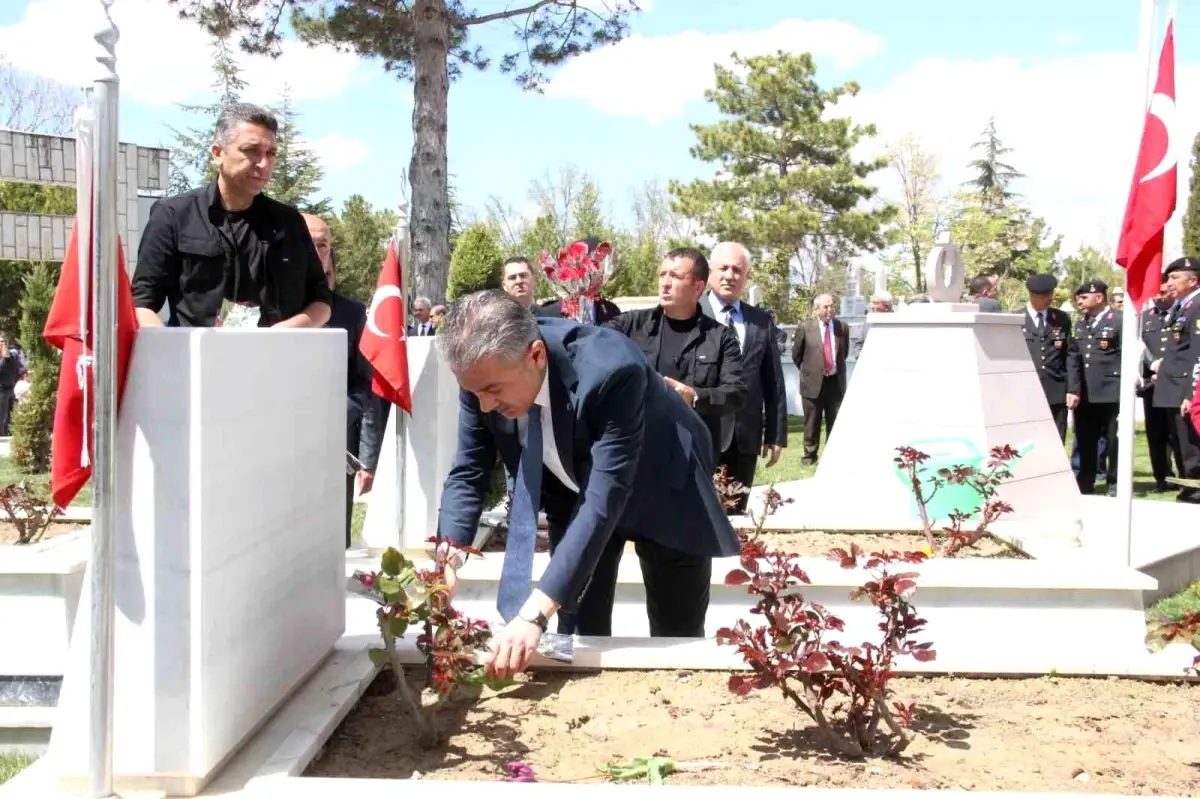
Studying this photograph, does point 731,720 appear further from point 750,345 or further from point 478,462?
point 750,345

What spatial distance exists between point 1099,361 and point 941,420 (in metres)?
4.18

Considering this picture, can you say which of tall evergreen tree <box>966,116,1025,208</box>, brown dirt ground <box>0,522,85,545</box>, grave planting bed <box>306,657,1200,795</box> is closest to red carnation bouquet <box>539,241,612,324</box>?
brown dirt ground <box>0,522,85,545</box>

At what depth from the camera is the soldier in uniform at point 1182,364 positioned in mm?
9414

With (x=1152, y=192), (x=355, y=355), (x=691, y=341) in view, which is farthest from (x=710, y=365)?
(x=1152, y=192)

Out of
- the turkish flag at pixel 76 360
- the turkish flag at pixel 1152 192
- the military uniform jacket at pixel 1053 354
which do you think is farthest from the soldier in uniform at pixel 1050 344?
the turkish flag at pixel 76 360

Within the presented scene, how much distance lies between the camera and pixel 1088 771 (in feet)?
7.68

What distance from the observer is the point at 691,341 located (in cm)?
550

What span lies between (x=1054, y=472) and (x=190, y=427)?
6059 mm

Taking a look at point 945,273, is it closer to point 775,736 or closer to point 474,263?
point 775,736

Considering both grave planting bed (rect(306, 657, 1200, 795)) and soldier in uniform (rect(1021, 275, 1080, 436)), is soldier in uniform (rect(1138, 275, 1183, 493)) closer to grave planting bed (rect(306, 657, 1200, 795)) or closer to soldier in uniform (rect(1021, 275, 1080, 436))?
soldier in uniform (rect(1021, 275, 1080, 436))

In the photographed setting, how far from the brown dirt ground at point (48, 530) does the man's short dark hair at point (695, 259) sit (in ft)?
9.86

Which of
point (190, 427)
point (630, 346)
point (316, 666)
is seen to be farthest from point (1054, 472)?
point (190, 427)

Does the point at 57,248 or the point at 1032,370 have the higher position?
the point at 57,248

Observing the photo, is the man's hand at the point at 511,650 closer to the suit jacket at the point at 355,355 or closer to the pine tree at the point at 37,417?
the suit jacket at the point at 355,355
